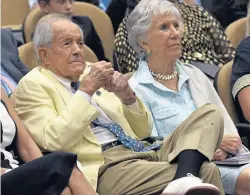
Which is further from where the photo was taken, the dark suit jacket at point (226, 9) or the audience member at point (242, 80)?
the dark suit jacket at point (226, 9)

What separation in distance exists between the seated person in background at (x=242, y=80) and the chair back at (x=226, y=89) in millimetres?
34

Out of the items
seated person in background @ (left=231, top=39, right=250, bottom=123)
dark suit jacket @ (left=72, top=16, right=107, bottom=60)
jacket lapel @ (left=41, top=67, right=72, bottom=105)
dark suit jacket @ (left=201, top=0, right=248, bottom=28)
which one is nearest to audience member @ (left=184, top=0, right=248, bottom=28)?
dark suit jacket @ (left=201, top=0, right=248, bottom=28)

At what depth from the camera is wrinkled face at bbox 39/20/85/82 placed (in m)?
3.26

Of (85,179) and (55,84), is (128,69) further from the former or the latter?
(85,179)

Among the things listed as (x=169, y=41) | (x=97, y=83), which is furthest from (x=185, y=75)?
(x=97, y=83)

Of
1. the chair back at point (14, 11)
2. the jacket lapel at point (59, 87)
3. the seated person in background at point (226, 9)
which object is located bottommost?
the seated person in background at point (226, 9)

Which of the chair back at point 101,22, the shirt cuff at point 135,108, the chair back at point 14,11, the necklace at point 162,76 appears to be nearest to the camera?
the shirt cuff at point 135,108

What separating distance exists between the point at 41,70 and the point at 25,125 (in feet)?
0.90

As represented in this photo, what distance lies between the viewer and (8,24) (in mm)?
5352

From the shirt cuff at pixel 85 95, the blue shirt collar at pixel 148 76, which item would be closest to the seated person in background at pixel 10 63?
the blue shirt collar at pixel 148 76

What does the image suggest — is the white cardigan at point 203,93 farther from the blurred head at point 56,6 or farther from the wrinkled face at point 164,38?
the blurred head at point 56,6

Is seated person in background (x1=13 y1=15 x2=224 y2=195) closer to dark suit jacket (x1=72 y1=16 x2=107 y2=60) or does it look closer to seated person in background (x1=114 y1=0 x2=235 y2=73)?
seated person in background (x1=114 y1=0 x2=235 y2=73)

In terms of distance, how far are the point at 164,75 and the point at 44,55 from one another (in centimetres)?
62

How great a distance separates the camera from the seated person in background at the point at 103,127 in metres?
3.02
